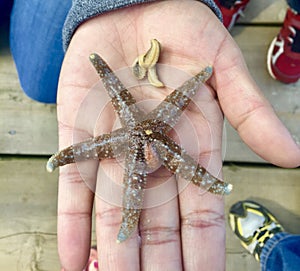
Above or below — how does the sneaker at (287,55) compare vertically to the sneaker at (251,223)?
above

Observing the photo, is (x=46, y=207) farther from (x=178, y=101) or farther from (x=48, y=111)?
(x=178, y=101)

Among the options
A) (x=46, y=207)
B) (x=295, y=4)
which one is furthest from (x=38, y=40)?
(x=295, y=4)

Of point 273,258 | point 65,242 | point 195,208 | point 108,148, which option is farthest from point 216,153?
point 273,258

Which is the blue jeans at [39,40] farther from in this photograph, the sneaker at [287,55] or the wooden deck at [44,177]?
the wooden deck at [44,177]

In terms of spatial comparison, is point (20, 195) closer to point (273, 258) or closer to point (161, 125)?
point (161, 125)

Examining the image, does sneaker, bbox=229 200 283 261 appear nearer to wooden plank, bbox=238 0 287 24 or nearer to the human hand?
the human hand

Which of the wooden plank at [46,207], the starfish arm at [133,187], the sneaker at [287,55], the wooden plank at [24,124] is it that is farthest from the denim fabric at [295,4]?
the wooden plank at [24,124]
